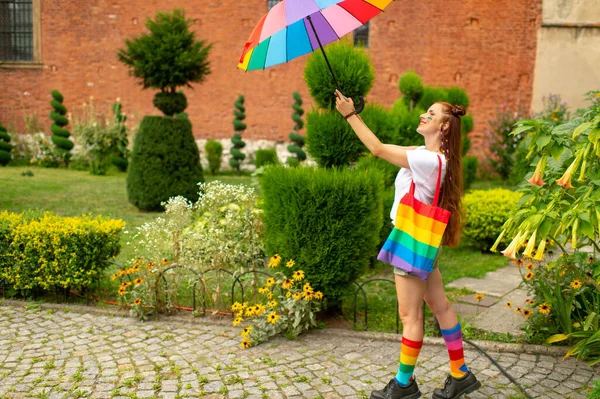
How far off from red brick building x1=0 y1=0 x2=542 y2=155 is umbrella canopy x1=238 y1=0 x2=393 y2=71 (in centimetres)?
1204

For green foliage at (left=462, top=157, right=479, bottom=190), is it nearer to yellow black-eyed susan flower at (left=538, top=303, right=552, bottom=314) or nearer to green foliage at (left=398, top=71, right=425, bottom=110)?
green foliage at (left=398, top=71, right=425, bottom=110)

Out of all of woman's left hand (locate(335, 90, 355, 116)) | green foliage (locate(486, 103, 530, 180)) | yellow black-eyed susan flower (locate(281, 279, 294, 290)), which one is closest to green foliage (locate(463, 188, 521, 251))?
yellow black-eyed susan flower (locate(281, 279, 294, 290))

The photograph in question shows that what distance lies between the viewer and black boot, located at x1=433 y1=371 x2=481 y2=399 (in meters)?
3.49

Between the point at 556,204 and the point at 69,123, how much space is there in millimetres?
16431

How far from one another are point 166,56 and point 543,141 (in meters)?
7.63

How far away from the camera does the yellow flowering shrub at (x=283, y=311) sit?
451 cm

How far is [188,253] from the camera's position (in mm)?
5496

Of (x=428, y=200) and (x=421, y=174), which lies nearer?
(x=421, y=174)

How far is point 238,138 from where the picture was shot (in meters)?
16.1

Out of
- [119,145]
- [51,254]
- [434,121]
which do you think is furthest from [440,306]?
[119,145]

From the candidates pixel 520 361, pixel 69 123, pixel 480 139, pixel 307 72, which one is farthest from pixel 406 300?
pixel 69 123

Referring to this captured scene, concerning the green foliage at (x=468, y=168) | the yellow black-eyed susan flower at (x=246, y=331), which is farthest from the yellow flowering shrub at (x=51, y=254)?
the green foliage at (x=468, y=168)

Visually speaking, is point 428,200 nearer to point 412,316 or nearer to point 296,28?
point 412,316

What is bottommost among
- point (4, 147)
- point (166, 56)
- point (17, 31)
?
point (4, 147)
